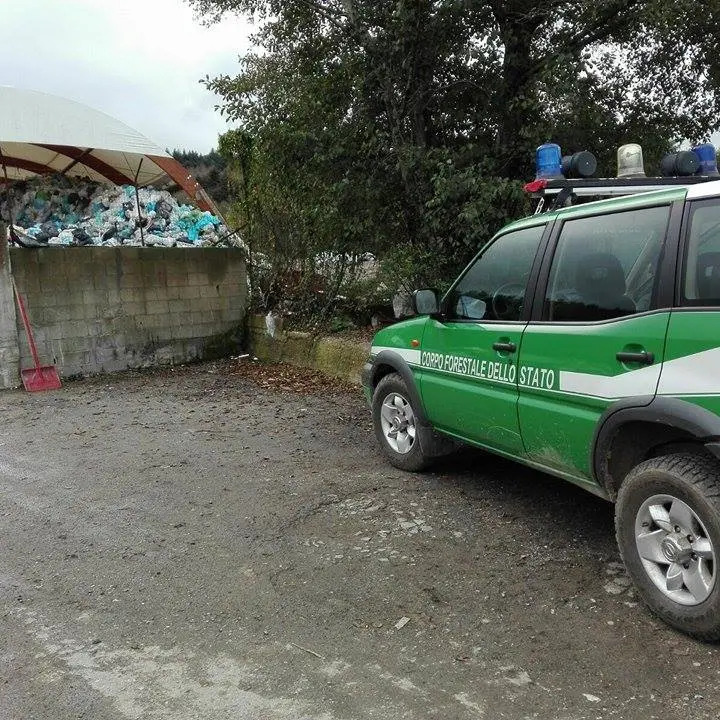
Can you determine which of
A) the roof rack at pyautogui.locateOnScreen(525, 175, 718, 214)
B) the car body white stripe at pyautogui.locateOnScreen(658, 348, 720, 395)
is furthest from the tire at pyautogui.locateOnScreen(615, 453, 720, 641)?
the roof rack at pyautogui.locateOnScreen(525, 175, 718, 214)

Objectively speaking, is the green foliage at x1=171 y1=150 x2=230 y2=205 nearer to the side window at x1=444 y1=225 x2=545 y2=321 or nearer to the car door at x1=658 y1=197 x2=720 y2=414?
the side window at x1=444 y1=225 x2=545 y2=321

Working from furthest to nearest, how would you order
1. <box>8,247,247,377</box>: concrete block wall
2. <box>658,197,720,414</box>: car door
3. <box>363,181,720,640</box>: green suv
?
1. <box>8,247,247,377</box>: concrete block wall
2. <box>363,181,720,640</box>: green suv
3. <box>658,197,720,414</box>: car door

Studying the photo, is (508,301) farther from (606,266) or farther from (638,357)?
(638,357)

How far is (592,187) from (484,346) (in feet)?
3.59

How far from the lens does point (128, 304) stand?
407 inches

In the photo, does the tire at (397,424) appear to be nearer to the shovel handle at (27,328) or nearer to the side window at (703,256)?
the side window at (703,256)

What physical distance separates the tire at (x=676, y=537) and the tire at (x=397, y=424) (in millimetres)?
2045

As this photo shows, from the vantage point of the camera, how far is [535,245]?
407cm

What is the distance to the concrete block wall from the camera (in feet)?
31.7

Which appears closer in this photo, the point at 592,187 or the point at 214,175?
the point at 592,187

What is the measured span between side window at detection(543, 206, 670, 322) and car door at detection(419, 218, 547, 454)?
221 millimetres

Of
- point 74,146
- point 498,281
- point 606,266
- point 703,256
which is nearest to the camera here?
point 703,256

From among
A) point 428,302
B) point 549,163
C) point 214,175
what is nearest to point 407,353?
point 428,302

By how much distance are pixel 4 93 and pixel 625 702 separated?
1052 cm
